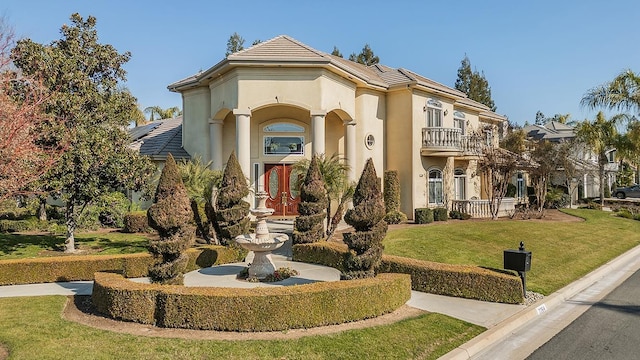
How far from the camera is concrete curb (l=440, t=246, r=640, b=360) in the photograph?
23.5ft

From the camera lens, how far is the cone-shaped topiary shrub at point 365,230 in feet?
31.2

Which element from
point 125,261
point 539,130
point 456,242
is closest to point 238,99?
point 125,261

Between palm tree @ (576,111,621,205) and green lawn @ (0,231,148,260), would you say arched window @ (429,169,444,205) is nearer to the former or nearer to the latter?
green lawn @ (0,231,148,260)

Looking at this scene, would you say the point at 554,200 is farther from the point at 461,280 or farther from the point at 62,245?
the point at 62,245

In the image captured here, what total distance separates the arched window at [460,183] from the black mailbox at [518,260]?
17.4 meters

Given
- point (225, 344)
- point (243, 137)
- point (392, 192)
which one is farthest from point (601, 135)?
point (225, 344)

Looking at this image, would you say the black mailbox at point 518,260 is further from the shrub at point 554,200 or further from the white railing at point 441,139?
the shrub at point 554,200

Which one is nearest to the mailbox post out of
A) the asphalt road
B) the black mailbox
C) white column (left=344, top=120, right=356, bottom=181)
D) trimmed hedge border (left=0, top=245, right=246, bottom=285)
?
the black mailbox

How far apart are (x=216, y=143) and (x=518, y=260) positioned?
16263 mm

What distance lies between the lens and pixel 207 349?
6.66 meters

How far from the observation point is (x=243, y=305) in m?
7.51

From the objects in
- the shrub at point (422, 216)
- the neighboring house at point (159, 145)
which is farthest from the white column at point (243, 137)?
the shrub at point (422, 216)

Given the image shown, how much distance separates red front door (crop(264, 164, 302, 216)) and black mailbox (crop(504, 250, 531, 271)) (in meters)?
13.6

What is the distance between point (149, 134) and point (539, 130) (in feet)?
154
